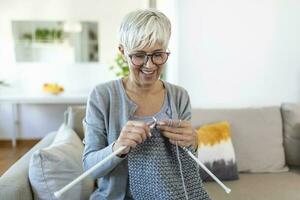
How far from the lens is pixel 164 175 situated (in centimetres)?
100

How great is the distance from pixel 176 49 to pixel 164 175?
1322 mm

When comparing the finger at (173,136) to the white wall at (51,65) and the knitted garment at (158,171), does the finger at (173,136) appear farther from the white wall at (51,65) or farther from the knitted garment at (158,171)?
the white wall at (51,65)

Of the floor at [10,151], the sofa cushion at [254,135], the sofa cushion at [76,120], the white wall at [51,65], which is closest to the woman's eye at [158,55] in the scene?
the sofa cushion at [254,135]

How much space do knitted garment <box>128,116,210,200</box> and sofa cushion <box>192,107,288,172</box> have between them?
0.90 meters

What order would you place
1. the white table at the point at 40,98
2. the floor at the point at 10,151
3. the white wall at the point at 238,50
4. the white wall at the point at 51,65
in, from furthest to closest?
the white wall at the point at 51,65, the white table at the point at 40,98, the floor at the point at 10,151, the white wall at the point at 238,50

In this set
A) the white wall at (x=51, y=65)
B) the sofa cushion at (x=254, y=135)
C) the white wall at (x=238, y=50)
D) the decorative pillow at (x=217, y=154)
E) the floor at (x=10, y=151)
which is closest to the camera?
the decorative pillow at (x=217, y=154)

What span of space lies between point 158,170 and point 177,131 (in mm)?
132

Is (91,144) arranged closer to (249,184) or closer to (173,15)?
(249,184)

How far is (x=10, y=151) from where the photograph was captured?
390 cm

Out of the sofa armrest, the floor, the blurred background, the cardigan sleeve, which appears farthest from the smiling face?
the floor

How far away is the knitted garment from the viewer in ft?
3.29

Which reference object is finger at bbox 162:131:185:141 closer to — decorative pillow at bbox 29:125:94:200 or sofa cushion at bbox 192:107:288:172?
decorative pillow at bbox 29:125:94:200

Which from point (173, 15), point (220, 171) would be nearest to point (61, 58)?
point (173, 15)

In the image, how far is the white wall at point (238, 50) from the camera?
213 cm
